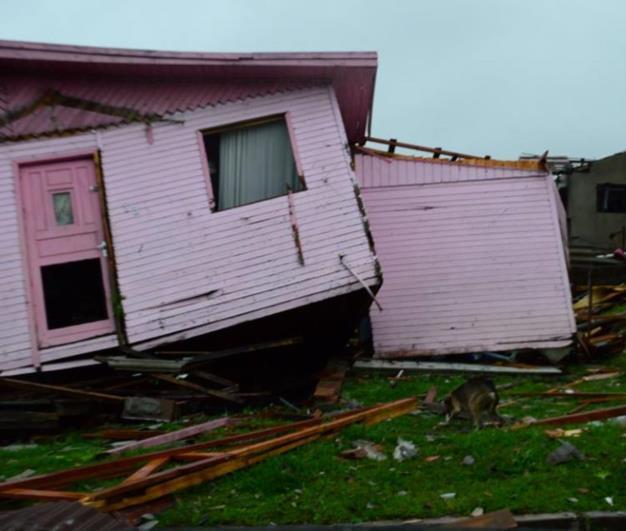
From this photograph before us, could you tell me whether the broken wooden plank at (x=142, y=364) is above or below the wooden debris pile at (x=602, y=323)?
above

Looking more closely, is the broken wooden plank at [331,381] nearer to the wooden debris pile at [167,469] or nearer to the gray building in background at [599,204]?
the wooden debris pile at [167,469]

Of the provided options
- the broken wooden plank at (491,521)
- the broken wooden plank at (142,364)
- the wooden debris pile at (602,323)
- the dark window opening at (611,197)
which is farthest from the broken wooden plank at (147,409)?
the dark window opening at (611,197)

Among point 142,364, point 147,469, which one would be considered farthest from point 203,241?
point 147,469

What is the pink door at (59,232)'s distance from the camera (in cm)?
894

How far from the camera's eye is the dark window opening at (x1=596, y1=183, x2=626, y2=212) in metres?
25.2

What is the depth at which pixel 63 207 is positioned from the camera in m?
9.10

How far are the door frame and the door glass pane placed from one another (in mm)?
410

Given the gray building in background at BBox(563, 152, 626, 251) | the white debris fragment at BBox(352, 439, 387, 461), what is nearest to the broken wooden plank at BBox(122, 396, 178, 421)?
the white debris fragment at BBox(352, 439, 387, 461)

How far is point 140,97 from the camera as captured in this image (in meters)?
9.28

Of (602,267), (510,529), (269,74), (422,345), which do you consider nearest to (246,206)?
(269,74)

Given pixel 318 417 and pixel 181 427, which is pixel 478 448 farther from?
pixel 181 427

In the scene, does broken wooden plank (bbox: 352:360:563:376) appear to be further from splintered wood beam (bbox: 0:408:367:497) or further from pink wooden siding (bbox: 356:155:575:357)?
splintered wood beam (bbox: 0:408:367:497)

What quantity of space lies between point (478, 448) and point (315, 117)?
5639 mm

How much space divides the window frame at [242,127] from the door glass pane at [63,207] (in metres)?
1.86
